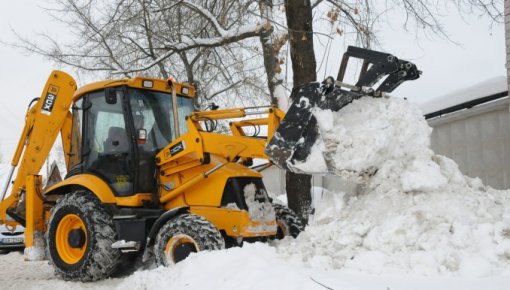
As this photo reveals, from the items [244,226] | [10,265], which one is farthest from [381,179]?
[10,265]

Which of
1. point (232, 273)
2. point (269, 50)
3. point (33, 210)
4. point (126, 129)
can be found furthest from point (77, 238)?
point (269, 50)

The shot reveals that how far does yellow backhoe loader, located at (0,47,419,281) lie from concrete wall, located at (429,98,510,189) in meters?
3.90

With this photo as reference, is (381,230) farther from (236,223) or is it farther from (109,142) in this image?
(109,142)

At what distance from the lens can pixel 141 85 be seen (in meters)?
6.69

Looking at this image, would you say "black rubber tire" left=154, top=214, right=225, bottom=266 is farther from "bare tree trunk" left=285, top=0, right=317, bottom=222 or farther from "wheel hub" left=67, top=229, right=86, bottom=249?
"bare tree trunk" left=285, top=0, right=317, bottom=222

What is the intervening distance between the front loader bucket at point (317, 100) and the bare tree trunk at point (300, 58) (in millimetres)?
3272

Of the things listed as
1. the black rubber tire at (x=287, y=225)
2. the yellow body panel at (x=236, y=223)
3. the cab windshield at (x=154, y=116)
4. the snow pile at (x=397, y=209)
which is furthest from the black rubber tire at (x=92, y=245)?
the snow pile at (x=397, y=209)

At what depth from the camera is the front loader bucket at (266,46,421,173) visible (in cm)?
520

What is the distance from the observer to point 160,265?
5.83m

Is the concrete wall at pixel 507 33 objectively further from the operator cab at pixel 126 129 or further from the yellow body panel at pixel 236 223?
the operator cab at pixel 126 129

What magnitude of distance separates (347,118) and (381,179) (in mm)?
692

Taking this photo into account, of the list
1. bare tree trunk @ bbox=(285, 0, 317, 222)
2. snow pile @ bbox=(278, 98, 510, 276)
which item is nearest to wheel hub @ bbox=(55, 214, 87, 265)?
snow pile @ bbox=(278, 98, 510, 276)

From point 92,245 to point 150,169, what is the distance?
3.70ft

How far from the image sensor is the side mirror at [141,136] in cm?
659
